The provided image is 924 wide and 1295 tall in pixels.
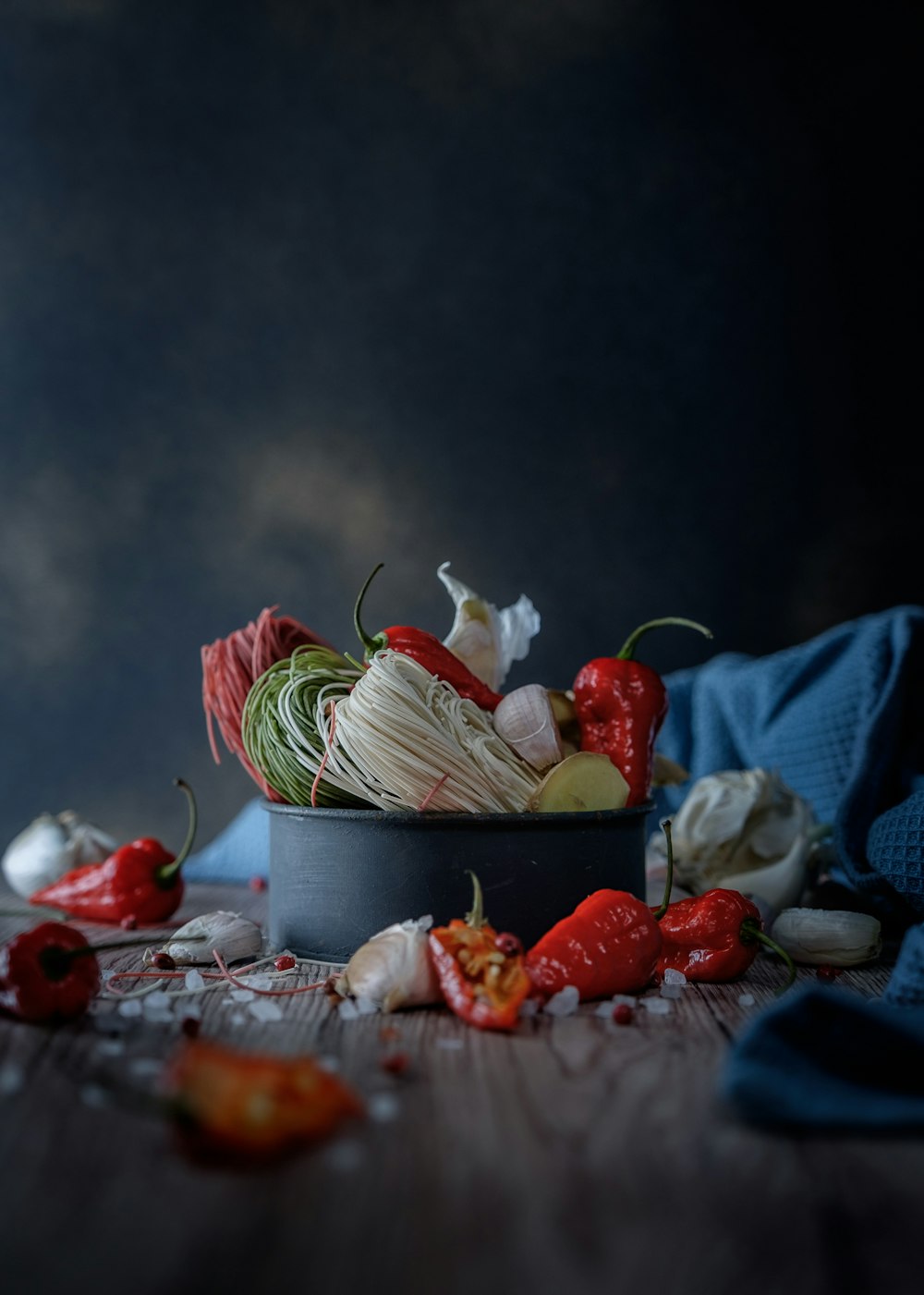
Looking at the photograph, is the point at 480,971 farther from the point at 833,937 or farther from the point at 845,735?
the point at 845,735

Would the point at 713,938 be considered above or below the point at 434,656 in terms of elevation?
below

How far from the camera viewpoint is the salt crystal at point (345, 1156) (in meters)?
0.69

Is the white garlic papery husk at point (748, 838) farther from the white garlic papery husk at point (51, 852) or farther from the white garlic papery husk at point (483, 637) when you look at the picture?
the white garlic papery husk at point (51, 852)

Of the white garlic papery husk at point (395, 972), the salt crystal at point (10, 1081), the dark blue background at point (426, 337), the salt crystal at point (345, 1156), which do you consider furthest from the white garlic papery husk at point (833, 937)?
the dark blue background at point (426, 337)

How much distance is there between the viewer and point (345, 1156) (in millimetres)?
688

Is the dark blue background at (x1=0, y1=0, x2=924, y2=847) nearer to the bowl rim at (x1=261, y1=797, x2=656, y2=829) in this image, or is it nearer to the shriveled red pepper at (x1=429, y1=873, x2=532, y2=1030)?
the bowl rim at (x1=261, y1=797, x2=656, y2=829)

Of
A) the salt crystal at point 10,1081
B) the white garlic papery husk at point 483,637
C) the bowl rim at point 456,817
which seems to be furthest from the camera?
the white garlic papery husk at point 483,637

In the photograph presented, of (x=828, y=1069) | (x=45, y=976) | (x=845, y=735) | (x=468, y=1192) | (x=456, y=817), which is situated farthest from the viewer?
(x=845, y=735)

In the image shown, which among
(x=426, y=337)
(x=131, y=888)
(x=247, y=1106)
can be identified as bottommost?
(x=131, y=888)

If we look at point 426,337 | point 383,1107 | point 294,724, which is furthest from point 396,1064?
point 426,337

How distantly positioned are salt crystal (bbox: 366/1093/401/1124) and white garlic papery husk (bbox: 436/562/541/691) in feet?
2.09

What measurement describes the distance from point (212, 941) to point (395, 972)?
1.02 feet

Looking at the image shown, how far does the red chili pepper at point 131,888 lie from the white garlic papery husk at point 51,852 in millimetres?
148

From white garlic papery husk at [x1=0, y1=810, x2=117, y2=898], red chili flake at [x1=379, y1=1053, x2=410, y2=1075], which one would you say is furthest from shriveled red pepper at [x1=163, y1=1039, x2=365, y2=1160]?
white garlic papery husk at [x1=0, y1=810, x2=117, y2=898]
